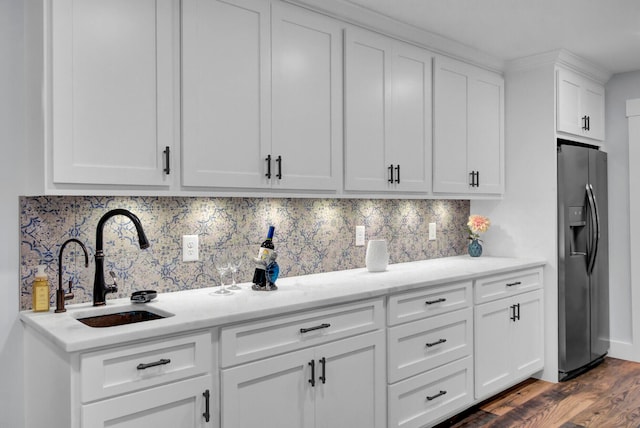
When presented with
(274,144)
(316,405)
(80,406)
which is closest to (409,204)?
(274,144)

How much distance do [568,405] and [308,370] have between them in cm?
216

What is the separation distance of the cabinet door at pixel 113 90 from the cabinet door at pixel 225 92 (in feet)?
0.25

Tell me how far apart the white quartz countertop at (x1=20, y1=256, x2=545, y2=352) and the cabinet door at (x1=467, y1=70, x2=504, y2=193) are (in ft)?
2.58

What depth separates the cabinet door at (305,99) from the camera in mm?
2475

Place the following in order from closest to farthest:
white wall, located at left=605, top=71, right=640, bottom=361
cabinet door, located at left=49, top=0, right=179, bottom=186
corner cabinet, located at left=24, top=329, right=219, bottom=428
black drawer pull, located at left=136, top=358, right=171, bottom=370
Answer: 1. corner cabinet, located at left=24, top=329, right=219, bottom=428
2. black drawer pull, located at left=136, top=358, right=171, bottom=370
3. cabinet door, located at left=49, top=0, right=179, bottom=186
4. white wall, located at left=605, top=71, right=640, bottom=361

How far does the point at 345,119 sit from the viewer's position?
2785mm

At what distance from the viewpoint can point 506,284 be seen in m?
3.42

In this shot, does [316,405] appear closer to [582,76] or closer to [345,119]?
[345,119]

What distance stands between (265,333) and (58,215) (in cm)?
101

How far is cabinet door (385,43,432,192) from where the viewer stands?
121 inches

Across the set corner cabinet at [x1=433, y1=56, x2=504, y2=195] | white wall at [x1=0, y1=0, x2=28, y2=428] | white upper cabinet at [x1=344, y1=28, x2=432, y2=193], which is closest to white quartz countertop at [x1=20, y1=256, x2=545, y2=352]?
white wall at [x1=0, y1=0, x2=28, y2=428]

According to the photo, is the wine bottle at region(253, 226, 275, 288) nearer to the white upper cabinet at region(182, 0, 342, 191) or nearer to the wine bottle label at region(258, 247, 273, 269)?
the wine bottle label at region(258, 247, 273, 269)

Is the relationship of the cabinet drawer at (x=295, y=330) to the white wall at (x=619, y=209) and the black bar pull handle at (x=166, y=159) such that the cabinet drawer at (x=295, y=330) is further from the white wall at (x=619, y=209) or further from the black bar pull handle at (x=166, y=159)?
the white wall at (x=619, y=209)

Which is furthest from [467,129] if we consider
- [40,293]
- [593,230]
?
[40,293]
